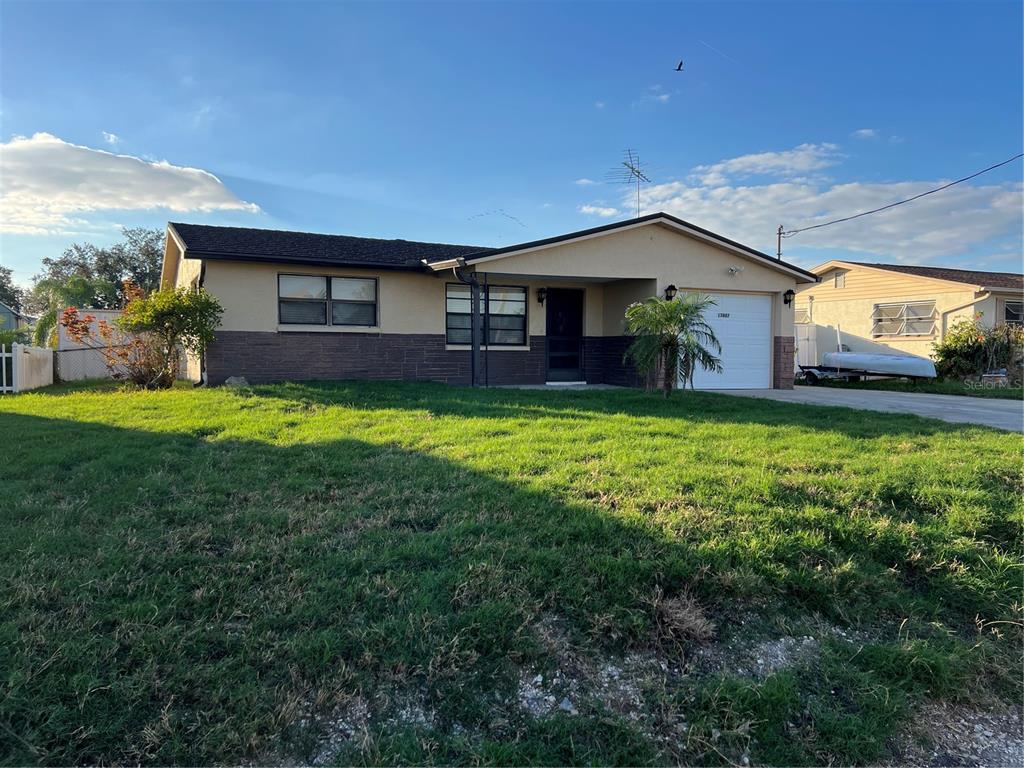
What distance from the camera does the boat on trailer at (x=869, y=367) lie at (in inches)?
705

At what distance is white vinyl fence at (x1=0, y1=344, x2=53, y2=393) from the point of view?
1230 centimetres

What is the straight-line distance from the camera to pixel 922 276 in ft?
68.3

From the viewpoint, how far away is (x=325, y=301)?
1258cm

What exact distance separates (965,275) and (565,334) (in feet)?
59.9

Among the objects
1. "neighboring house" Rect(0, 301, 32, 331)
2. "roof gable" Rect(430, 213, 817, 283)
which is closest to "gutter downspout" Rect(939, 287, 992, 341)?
"roof gable" Rect(430, 213, 817, 283)

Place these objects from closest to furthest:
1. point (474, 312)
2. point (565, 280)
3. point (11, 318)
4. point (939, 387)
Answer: point (474, 312), point (565, 280), point (939, 387), point (11, 318)

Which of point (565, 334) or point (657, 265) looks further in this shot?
point (565, 334)

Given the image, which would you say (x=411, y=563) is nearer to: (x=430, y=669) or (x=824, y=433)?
(x=430, y=669)

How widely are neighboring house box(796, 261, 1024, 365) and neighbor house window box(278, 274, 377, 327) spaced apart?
45.7 ft

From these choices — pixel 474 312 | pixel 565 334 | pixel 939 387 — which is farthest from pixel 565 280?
pixel 939 387

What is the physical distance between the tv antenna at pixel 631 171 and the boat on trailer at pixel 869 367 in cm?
963

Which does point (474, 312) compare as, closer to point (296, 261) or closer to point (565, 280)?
point (565, 280)

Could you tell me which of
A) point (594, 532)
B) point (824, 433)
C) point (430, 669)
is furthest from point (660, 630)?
point (824, 433)

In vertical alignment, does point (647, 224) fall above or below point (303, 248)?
above
